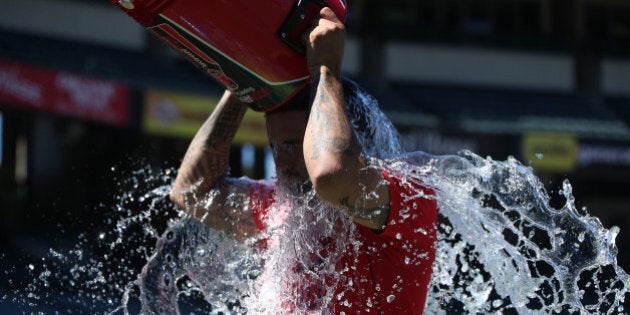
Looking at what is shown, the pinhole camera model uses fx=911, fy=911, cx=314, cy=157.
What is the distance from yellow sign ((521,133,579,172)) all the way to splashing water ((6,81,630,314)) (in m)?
11.3

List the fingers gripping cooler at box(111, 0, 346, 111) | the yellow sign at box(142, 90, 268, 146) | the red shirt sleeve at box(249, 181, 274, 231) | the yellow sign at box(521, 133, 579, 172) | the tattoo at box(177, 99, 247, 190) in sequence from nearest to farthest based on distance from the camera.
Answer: the fingers gripping cooler at box(111, 0, 346, 111), the red shirt sleeve at box(249, 181, 274, 231), the tattoo at box(177, 99, 247, 190), the yellow sign at box(142, 90, 268, 146), the yellow sign at box(521, 133, 579, 172)

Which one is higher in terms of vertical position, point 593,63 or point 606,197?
point 593,63

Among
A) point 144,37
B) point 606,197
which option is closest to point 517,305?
point 144,37

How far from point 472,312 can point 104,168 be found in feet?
26.5

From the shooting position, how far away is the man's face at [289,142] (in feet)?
7.86

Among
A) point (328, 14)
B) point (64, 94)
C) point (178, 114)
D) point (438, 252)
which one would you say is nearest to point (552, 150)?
point (178, 114)

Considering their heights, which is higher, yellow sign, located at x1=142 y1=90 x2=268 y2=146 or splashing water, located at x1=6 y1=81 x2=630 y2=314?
yellow sign, located at x1=142 y1=90 x2=268 y2=146

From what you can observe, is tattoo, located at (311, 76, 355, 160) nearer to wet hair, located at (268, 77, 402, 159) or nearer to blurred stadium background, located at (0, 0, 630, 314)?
wet hair, located at (268, 77, 402, 159)

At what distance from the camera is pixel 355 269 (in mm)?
2316

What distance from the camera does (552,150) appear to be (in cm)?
1443

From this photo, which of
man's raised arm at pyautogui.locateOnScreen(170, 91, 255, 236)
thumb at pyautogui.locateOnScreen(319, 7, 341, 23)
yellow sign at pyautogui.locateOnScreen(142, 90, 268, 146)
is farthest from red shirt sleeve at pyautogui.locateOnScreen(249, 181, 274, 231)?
yellow sign at pyautogui.locateOnScreen(142, 90, 268, 146)

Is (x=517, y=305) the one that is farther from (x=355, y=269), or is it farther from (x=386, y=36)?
(x=386, y=36)

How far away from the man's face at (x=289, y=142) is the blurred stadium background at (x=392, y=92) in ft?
10.9

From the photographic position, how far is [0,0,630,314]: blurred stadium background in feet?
34.7
